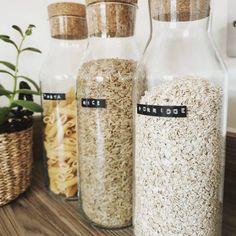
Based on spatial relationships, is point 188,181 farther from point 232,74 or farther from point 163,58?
point 232,74

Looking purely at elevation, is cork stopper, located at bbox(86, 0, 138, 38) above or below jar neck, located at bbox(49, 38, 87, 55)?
above

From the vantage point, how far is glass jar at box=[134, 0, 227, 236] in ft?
1.14

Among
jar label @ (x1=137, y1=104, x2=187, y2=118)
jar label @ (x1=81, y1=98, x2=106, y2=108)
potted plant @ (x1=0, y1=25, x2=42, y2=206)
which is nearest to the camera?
jar label @ (x1=137, y1=104, x2=187, y2=118)

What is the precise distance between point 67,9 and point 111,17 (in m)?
0.16

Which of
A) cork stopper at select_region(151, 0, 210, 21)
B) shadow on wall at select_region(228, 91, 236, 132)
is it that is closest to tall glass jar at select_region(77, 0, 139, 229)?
cork stopper at select_region(151, 0, 210, 21)

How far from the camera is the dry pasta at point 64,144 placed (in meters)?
0.60

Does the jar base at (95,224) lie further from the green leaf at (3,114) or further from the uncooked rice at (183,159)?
the green leaf at (3,114)

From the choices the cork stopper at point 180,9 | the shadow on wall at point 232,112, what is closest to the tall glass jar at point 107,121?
the cork stopper at point 180,9

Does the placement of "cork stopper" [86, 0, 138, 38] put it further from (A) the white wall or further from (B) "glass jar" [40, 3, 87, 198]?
(A) the white wall

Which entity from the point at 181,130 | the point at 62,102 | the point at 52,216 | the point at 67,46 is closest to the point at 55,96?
the point at 62,102

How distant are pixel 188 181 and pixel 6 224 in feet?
1.13

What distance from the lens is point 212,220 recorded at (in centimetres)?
38

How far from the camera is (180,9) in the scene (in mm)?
368

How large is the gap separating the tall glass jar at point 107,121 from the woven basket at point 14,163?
0.55ft
